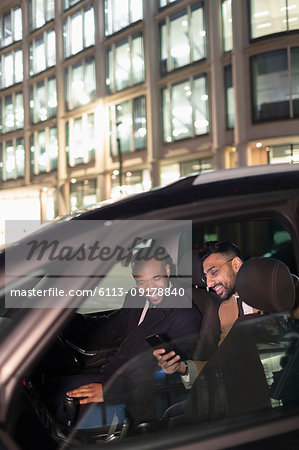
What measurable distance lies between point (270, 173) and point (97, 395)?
Answer: 3.29ft

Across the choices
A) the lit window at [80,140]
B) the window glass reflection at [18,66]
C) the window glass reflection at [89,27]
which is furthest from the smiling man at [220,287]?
the window glass reflection at [18,66]

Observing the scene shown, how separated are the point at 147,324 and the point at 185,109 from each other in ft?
75.4

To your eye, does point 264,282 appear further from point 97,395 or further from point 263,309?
point 97,395

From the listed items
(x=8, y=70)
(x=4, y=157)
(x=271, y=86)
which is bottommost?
(x=271, y=86)

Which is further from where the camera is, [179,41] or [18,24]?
[18,24]

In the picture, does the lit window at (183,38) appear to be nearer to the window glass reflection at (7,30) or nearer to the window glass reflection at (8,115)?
the window glass reflection at (8,115)

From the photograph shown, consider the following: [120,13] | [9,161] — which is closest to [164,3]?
[120,13]

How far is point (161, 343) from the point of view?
6.17ft

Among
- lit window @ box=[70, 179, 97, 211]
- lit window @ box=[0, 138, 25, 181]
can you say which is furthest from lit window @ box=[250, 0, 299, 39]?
lit window @ box=[0, 138, 25, 181]

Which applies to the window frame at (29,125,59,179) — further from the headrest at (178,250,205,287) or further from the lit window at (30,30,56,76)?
the headrest at (178,250,205,287)

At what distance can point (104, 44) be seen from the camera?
29.3 meters

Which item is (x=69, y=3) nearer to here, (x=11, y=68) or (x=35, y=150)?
(x=11, y=68)

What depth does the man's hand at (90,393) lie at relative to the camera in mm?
1810

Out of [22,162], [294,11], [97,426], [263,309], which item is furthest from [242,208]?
[22,162]
